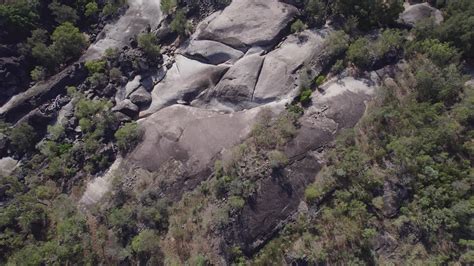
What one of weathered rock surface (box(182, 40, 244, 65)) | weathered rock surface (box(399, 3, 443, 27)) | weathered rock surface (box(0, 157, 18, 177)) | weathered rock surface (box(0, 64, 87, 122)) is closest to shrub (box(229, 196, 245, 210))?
weathered rock surface (box(182, 40, 244, 65))

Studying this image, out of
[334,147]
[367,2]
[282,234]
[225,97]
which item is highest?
[367,2]

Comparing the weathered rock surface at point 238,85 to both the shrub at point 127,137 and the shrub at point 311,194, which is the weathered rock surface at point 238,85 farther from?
the shrub at point 311,194

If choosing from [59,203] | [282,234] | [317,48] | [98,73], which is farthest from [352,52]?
[59,203]

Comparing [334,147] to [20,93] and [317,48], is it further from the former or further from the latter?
[20,93]

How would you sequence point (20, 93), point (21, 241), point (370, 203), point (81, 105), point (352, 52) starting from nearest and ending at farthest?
1. point (370, 203)
2. point (21, 241)
3. point (352, 52)
4. point (81, 105)
5. point (20, 93)

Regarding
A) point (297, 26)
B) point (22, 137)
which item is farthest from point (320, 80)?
point (22, 137)
